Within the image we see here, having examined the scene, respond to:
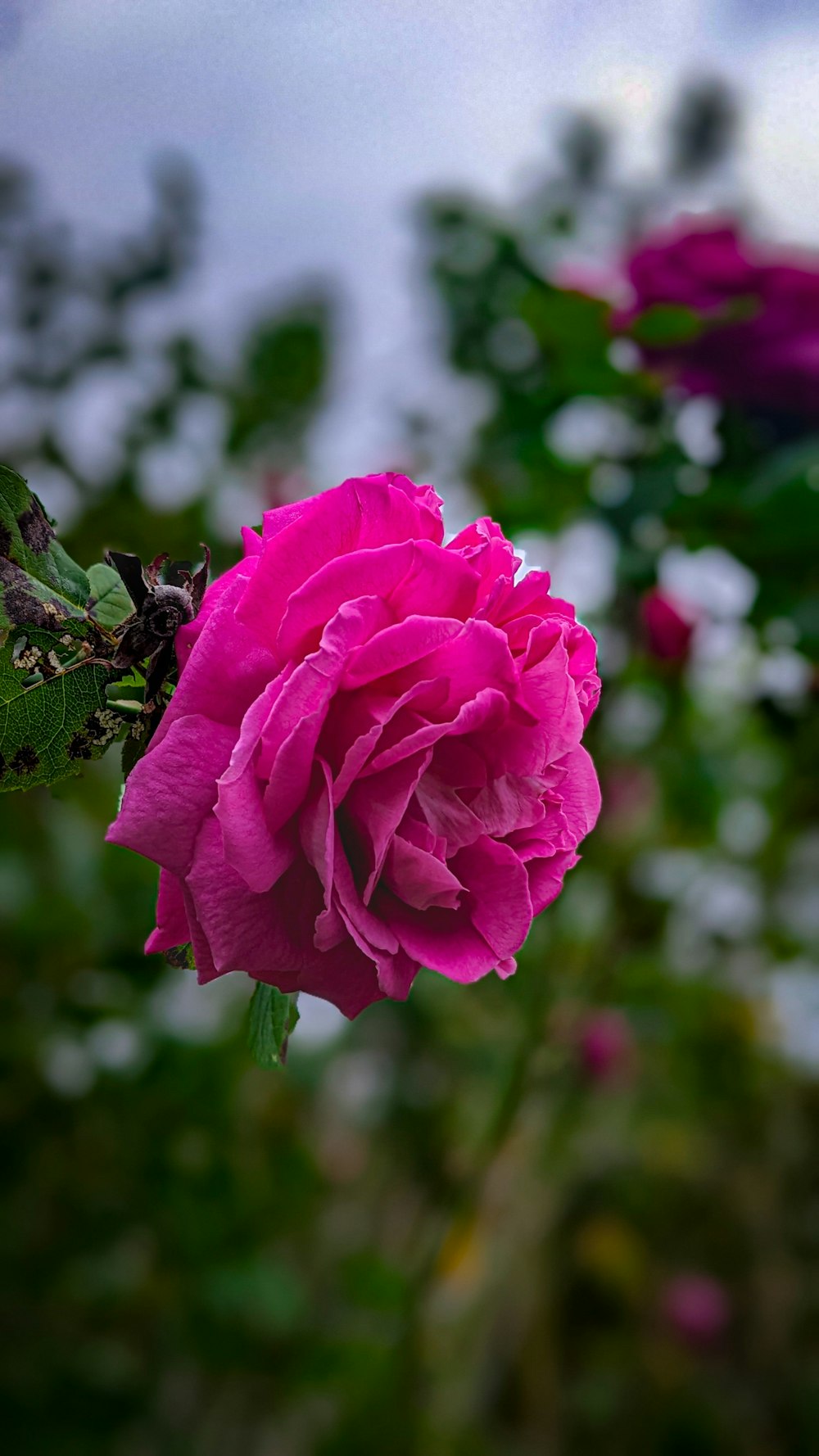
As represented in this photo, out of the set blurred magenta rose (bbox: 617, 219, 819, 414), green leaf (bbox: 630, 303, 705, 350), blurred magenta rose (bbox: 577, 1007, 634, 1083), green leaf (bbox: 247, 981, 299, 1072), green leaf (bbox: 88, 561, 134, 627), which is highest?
green leaf (bbox: 88, 561, 134, 627)

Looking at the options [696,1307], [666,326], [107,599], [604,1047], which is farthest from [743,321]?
[696,1307]

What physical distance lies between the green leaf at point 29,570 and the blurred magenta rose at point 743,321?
1.11ft

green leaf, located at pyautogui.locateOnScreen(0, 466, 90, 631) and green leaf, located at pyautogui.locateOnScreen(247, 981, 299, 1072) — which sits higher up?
green leaf, located at pyautogui.locateOnScreen(0, 466, 90, 631)

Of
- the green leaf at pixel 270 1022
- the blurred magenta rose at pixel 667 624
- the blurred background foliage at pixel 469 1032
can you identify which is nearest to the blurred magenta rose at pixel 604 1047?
the blurred background foliage at pixel 469 1032

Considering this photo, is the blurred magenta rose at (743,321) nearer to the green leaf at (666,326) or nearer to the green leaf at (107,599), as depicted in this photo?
the green leaf at (666,326)

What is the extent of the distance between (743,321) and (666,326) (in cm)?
5

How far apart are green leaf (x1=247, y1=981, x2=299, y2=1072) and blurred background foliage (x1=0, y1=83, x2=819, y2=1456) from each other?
25 centimetres

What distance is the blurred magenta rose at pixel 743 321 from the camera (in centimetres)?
47

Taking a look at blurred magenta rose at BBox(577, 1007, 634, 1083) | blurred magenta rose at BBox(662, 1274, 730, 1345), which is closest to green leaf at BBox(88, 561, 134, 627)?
blurred magenta rose at BBox(577, 1007, 634, 1083)

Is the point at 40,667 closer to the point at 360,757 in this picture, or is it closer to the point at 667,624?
the point at 360,757

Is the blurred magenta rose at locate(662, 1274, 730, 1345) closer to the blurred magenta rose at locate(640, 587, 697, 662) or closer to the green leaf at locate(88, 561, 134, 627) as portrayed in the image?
the blurred magenta rose at locate(640, 587, 697, 662)

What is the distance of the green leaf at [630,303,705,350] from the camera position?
0.44 meters

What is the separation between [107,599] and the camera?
19cm

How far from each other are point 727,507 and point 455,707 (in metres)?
0.32
